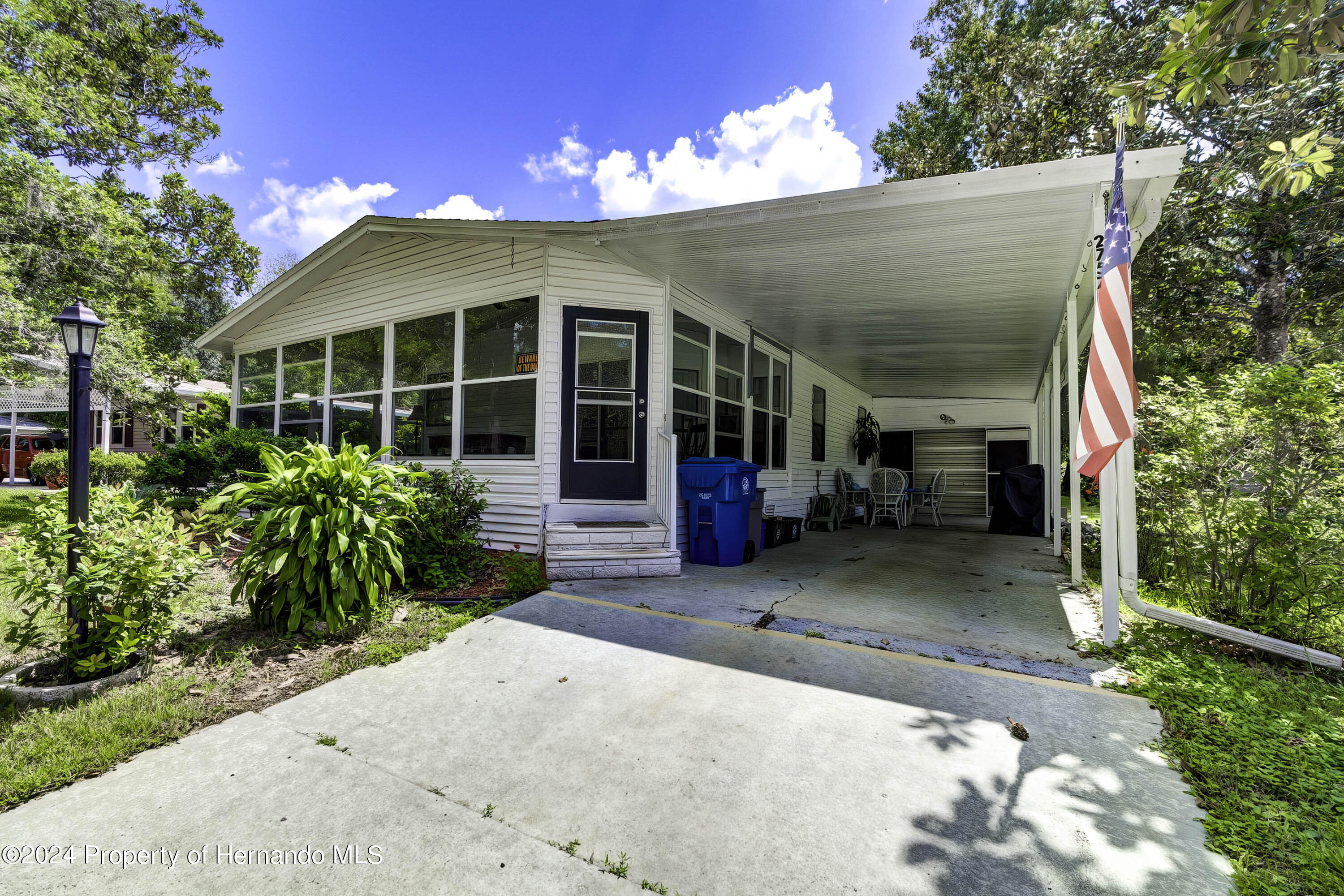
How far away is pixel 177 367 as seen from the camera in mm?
10211

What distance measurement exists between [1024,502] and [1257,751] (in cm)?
748

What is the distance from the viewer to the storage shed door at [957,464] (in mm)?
12969

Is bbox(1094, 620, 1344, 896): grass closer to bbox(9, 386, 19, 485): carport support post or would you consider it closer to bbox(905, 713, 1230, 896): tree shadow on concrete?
bbox(905, 713, 1230, 896): tree shadow on concrete

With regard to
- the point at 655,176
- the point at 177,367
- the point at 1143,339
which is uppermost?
the point at 655,176

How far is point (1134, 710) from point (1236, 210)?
851 cm

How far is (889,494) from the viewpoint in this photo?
10047 millimetres

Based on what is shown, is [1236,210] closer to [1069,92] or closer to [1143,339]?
[1069,92]

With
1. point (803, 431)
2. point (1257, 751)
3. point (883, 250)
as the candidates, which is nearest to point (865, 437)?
point (803, 431)

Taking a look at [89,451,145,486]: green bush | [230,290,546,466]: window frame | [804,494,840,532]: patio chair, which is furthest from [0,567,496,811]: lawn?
[89,451,145,486]: green bush

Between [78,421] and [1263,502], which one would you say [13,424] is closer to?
[78,421]

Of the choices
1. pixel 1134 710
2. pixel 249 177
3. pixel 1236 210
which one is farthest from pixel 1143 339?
pixel 249 177

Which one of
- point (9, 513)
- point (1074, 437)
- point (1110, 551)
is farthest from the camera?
point (9, 513)

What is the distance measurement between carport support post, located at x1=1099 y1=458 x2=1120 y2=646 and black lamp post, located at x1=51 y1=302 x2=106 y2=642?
5.42 metres

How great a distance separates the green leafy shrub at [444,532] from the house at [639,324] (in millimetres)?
626
